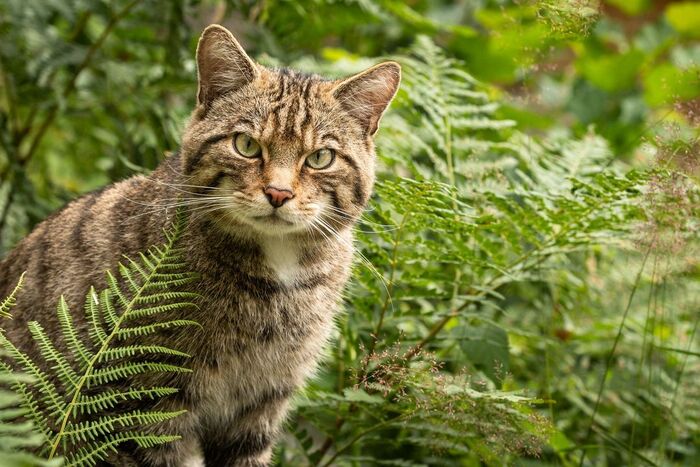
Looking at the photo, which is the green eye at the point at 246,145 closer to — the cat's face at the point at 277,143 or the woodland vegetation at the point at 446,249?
the cat's face at the point at 277,143

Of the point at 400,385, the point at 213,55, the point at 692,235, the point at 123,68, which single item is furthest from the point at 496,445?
the point at 123,68

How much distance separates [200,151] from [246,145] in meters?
0.16

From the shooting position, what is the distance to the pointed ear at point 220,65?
2.78 meters

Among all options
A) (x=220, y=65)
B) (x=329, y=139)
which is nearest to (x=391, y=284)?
(x=329, y=139)

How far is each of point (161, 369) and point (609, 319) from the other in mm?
2587

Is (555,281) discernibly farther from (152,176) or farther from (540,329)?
(152,176)

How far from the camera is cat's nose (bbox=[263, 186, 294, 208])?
259 centimetres

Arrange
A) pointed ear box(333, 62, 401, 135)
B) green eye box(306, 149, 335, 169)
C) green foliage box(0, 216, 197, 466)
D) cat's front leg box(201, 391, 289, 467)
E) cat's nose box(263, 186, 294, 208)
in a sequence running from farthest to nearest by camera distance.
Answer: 1. cat's front leg box(201, 391, 289, 467)
2. pointed ear box(333, 62, 401, 135)
3. green eye box(306, 149, 335, 169)
4. cat's nose box(263, 186, 294, 208)
5. green foliage box(0, 216, 197, 466)

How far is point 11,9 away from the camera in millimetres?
3861

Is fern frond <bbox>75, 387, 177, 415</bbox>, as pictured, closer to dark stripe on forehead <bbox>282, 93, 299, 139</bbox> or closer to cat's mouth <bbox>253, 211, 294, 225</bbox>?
cat's mouth <bbox>253, 211, 294, 225</bbox>

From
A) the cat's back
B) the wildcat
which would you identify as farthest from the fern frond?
the cat's back

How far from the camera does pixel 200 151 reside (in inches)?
109

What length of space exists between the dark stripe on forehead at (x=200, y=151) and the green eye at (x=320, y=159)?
0.29 m

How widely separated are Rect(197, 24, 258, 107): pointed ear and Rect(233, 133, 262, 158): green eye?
0.75ft
